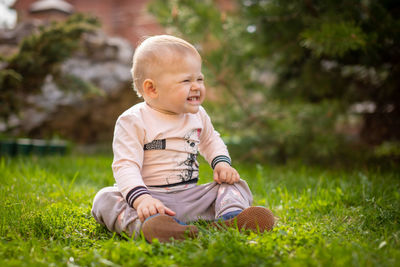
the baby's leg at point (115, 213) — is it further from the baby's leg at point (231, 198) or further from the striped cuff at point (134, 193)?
the baby's leg at point (231, 198)

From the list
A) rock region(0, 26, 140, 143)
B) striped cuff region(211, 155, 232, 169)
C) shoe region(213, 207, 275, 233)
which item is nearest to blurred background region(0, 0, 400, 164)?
rock region(0, 26, 140, 143)

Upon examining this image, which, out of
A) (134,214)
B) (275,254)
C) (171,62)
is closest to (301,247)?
(275,254)

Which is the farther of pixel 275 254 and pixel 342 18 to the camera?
pixel 342 18

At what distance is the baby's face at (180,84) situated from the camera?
1717 millimetres

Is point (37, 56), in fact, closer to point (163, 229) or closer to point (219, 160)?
point (219, 160)

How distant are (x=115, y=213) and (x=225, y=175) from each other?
0.55m

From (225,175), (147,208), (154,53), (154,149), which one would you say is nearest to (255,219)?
(225,175)

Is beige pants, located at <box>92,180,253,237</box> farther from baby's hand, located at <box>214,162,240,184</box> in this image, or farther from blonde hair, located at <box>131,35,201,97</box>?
blonde hair, located at <box>131,35,201,97</box>

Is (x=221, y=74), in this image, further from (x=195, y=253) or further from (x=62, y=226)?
(x=195, y=253)

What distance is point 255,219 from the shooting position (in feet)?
5.01

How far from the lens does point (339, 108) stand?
11.7ft

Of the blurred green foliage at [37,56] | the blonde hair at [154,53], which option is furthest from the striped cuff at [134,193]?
the blurred green foliage at [37,56]

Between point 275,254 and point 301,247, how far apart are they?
0.10 m

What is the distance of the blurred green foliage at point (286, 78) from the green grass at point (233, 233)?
3.58ft
